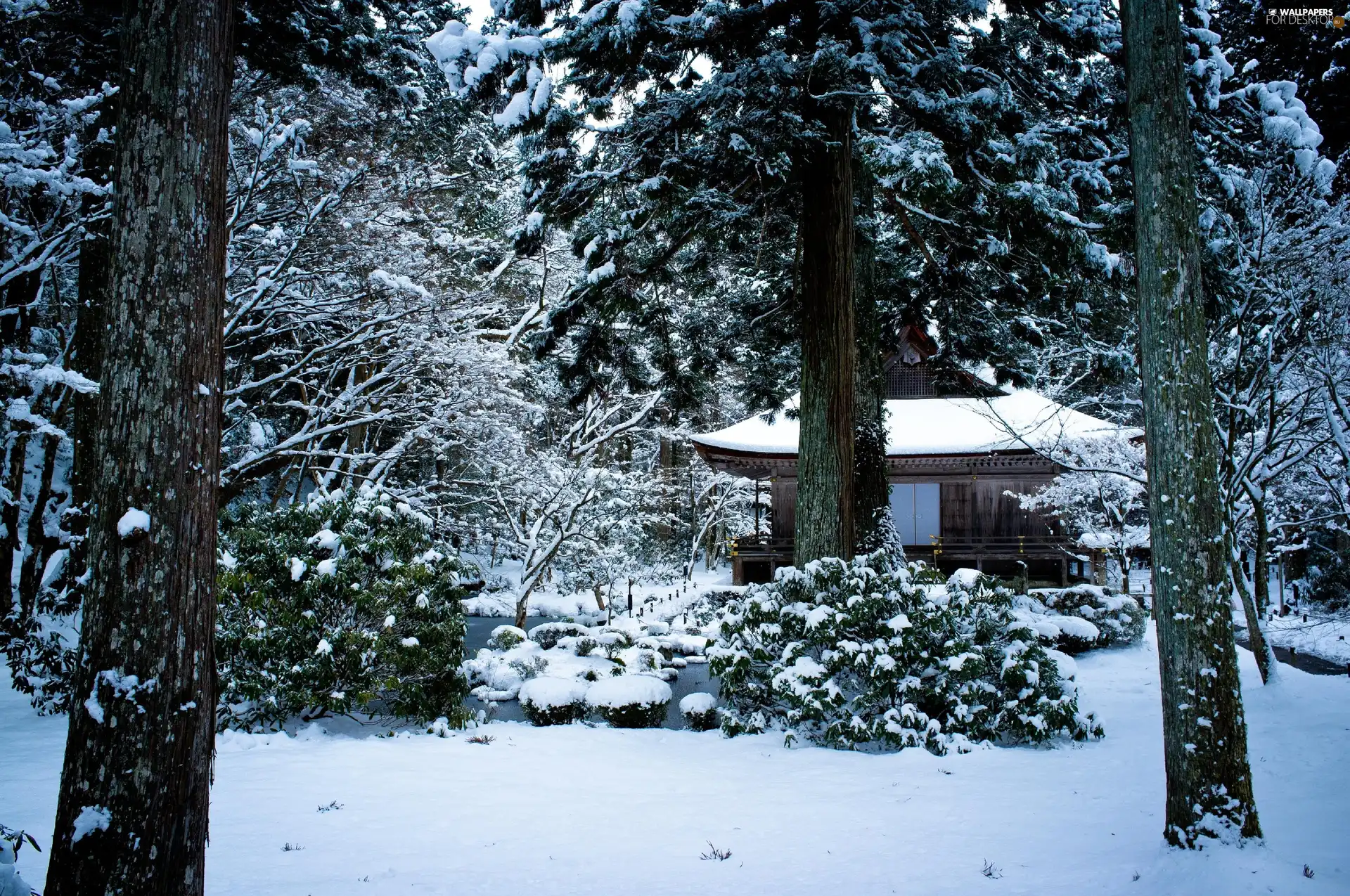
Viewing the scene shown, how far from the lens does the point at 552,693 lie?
368 inches

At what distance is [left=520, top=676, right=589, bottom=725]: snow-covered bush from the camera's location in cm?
931

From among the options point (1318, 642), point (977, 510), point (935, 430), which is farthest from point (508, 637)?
point (1318, 642)

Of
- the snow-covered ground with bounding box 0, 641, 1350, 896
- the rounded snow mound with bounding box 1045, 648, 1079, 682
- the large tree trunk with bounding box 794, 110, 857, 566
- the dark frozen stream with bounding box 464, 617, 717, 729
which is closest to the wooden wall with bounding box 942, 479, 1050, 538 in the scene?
the dark frozen stream with bounding box 464, 617, 717, 729

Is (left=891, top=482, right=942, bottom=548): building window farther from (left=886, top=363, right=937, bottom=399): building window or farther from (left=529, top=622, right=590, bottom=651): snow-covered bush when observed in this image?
(left=529, top=622, right=590, bottom=651): snow-covered bush

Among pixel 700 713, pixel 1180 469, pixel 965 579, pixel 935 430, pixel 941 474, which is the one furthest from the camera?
pixel 941 474

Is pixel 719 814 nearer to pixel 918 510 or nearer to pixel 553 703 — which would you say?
pixel 553 703

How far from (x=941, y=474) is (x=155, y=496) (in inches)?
866

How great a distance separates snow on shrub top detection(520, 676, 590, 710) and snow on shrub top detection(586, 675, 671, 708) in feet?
0.47

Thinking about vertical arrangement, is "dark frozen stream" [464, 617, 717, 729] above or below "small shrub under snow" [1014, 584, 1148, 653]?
below

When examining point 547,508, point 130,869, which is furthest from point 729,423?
point 130,869

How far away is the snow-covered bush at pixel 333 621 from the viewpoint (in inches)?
310

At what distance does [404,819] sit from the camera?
5.43 meters

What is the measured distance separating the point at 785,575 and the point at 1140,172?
5.26 m

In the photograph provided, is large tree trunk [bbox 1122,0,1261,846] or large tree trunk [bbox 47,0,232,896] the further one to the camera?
large tree trunk [bbox 1122,0,1261,846]
